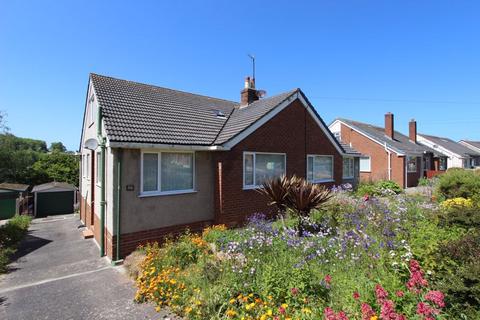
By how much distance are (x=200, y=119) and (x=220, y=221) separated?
185 inches

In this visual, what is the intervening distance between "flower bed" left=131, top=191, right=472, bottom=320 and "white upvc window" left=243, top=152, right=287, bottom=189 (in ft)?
10.2

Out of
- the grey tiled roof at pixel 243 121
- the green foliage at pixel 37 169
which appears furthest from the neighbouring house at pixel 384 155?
the green foliage at pixel 37 169

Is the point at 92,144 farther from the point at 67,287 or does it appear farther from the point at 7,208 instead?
the point at 7,208

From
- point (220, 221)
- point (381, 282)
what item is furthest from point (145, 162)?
point (381, 282)

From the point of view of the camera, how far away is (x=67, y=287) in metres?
5.80

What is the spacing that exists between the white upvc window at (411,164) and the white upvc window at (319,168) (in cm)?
1635

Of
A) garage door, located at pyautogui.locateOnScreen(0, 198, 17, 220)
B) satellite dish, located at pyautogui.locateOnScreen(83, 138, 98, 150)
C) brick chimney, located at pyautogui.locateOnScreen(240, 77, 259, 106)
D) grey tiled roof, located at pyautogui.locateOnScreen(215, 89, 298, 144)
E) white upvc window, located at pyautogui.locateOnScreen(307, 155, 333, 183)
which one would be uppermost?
brick chimney, located at pyautogui.locateOnScreen(240, 77, 259, 106)

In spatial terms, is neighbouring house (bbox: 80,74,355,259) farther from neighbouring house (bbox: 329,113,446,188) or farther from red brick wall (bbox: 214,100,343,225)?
neighbouring house (bbox: 329,113,446,188)

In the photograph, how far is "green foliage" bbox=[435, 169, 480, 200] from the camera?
11.3 meters

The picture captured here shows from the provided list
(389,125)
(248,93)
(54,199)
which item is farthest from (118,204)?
(389,125)

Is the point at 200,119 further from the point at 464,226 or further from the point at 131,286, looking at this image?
the point at 464,226

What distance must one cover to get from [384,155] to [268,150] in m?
18.8

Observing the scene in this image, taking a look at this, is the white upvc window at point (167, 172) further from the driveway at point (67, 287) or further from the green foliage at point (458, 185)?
the green foliage at point (458, 185)

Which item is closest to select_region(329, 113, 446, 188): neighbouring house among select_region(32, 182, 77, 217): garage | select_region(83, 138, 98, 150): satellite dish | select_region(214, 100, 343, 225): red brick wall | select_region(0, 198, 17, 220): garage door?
select_region(214, 100, 343, 225): red brick wall
